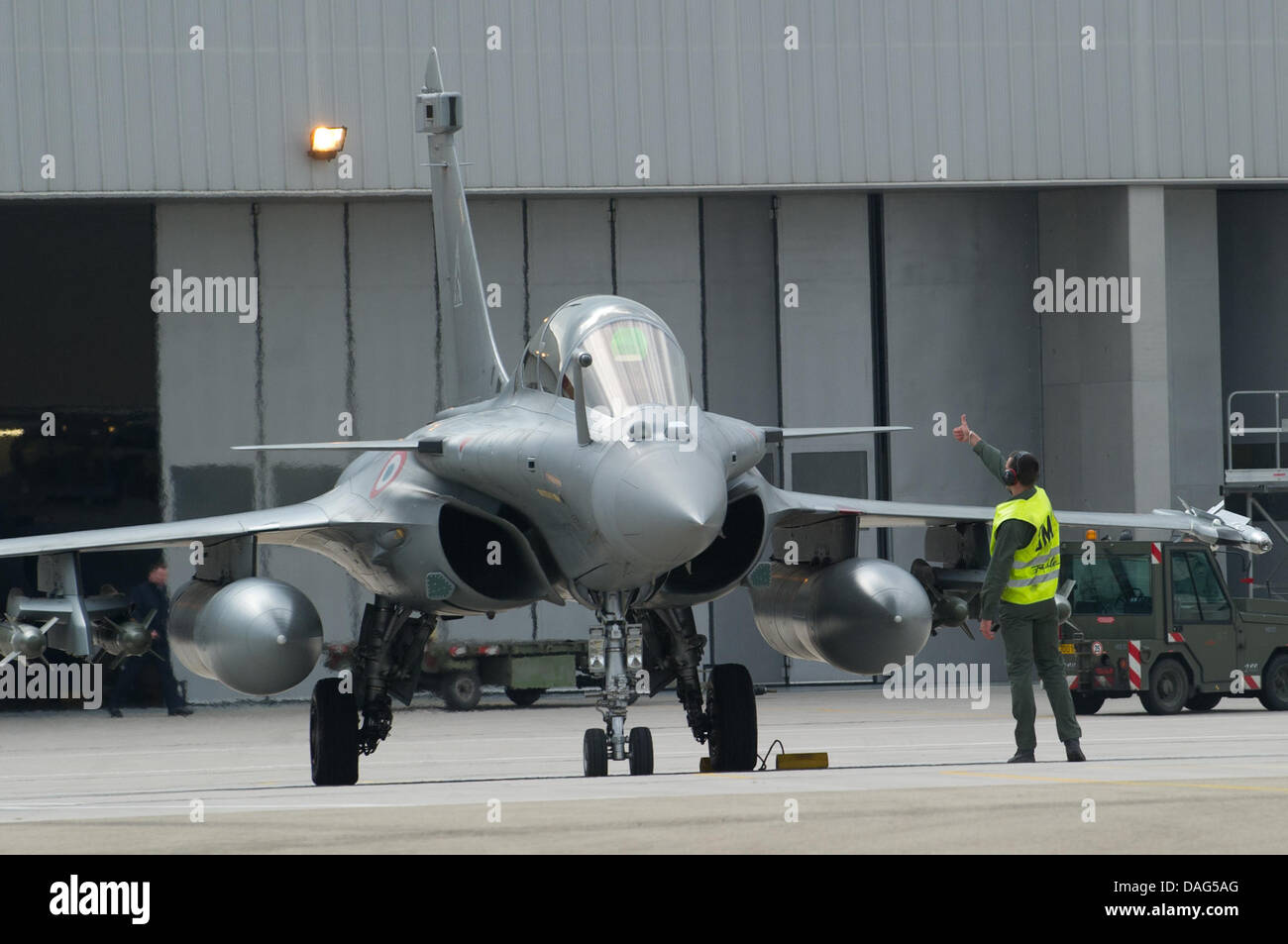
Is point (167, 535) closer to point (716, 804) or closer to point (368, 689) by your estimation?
point (368, 689)

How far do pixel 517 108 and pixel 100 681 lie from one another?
9631 mm

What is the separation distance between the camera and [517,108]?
993 inches

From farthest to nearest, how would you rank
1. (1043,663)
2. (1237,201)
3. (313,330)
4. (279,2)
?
1. (1237,201)
2. (313,330)
3. (279,2)
4. (1043,663)

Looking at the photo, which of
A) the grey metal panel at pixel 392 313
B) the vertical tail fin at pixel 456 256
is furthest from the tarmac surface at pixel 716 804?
the grey metal panel at pixel 392 313

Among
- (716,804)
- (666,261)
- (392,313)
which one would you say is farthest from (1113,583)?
(716,804)

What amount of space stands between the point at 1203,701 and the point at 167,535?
13.4m

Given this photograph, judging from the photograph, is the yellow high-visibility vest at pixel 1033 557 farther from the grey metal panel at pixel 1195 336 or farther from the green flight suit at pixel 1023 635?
the grey metal panel at pixel 1195 336

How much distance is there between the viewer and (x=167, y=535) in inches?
509

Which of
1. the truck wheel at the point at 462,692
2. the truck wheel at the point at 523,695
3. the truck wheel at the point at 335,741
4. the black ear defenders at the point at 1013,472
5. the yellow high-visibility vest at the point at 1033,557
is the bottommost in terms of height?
the truck wheel at the point at 523,695

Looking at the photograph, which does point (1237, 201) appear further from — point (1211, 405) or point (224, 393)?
point (224, 393)

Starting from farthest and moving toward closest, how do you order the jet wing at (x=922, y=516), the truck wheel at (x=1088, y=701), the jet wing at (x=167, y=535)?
the truck wheel at (x=1088, y=701) → the jet wing at (x=922, y=516) → the jet wing at (x=167, y=535)

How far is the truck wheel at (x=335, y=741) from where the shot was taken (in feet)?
43.8

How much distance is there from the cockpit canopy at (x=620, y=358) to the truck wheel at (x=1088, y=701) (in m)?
11.5

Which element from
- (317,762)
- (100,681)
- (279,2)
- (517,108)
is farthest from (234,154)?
(317,762)
